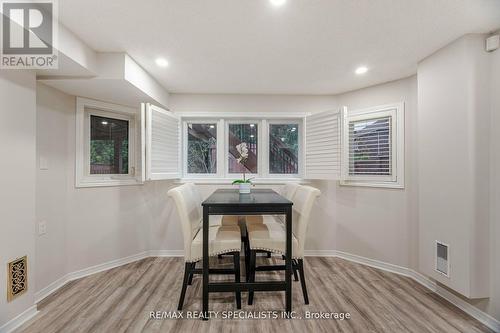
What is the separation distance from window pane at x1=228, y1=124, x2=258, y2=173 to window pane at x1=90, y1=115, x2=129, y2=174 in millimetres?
1447

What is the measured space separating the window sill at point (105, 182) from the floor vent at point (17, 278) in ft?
3.08

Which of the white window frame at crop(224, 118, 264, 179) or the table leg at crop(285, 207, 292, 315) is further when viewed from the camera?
the white window frame at crop(224, 118, 264, 179)

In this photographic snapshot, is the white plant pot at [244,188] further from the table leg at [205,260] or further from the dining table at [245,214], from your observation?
the table leg at [205,260]

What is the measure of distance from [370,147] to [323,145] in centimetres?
59

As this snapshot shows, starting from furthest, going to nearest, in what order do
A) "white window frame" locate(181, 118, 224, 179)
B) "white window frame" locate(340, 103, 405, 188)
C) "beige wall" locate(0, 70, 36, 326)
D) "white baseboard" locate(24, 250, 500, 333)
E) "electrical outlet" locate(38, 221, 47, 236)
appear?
"white window frame" locate(181, 118, 224, 179) → "white window frame" locate(340, 103, 405, 188) → "electrical outlet" locate(38, 221, 47, 236) → "white baseboard" locate(24, 250, 500, 333) → "beige wall" locate(0, 70, 36, 326)

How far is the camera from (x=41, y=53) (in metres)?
1.69

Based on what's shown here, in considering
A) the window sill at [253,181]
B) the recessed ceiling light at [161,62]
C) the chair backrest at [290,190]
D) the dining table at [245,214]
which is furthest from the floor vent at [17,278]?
the chair backrest at [290,190]

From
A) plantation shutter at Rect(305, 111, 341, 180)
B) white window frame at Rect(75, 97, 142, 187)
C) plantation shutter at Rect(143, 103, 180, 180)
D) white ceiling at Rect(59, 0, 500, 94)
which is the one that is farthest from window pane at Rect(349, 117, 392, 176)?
white window frame at Rect(75, 97, 142, 187)

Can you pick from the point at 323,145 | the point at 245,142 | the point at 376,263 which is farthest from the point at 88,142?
the point at 376,263

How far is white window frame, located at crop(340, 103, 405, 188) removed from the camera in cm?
263

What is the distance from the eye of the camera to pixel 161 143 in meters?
2.78

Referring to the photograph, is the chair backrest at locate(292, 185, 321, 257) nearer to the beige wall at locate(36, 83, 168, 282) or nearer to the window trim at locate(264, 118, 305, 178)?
the window trim at locate(264, 118, 305, 178)

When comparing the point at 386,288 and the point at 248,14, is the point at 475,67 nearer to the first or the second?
the point at 248,14

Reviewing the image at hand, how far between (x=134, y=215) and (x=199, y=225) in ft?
3.69
